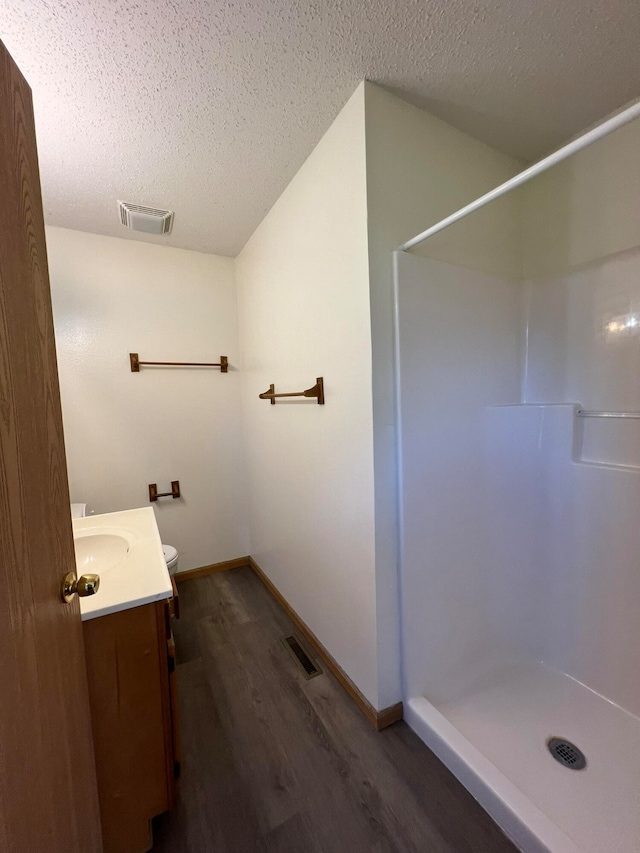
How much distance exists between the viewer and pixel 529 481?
64.0 inches

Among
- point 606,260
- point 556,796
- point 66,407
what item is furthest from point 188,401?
point 556,796

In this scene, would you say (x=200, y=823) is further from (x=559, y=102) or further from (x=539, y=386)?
(x=559, y=102)

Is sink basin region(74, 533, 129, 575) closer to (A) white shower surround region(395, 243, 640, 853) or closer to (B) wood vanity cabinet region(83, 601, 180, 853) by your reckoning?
(B) wood vanity cabinet region(83, 601, 180, 853)

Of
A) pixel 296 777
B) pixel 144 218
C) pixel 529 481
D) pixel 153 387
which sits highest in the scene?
pixel 144 218

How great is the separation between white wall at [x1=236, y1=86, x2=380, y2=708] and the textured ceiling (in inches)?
7.6

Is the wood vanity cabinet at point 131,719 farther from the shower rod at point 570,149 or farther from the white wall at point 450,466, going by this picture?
the shower rod at point 570,149

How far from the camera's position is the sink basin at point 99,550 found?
54.3 inches

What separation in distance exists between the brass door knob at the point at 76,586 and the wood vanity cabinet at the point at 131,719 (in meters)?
0.17

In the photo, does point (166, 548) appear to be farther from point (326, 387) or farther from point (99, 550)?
point (326, 387)

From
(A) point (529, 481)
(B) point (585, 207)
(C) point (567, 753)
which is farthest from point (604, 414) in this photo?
(C) point (567, 753)

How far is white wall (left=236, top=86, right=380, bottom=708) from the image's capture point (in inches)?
52.9

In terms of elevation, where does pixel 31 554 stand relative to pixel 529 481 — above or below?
above

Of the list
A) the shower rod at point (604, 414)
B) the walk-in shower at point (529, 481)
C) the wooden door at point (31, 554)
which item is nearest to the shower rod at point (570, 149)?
the walk-in shower at point (529, 481)

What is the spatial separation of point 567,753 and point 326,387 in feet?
5.47
